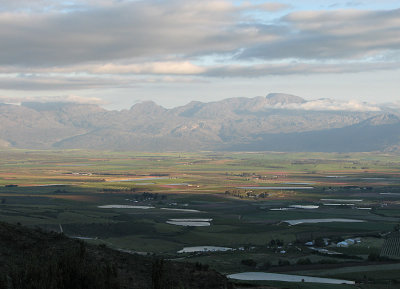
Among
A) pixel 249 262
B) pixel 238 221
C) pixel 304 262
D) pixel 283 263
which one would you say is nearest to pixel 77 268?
pixel 249 262

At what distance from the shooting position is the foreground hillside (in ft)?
103

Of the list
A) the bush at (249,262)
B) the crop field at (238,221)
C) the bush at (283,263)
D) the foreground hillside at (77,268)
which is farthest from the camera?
the crop field at (238,221)

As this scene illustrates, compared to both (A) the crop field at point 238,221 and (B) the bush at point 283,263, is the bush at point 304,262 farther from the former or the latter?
(B) the bush at point 283,263

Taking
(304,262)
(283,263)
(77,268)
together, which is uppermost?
(77,268)

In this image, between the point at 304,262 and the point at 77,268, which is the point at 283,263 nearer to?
the point at 304,262

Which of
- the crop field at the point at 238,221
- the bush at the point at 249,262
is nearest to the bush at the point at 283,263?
the crop field at the point at 238,221

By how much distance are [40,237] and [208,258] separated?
1225 inches

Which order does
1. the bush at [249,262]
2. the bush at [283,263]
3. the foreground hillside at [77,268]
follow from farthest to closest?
the bush at [283,263] → the bush at [249,262] → the foreground hillside at [77,268]

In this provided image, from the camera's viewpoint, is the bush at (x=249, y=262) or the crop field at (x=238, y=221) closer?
the bush at (x=249, y=262)

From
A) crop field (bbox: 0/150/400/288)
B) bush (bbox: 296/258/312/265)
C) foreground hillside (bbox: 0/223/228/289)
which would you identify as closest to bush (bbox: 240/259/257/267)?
crop field (bbox: 0/150/400/288)

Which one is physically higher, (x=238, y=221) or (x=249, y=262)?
(x=249, y=262)

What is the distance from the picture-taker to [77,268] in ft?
105

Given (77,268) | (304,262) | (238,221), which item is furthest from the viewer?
(238,221)

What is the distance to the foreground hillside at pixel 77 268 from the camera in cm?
3128
